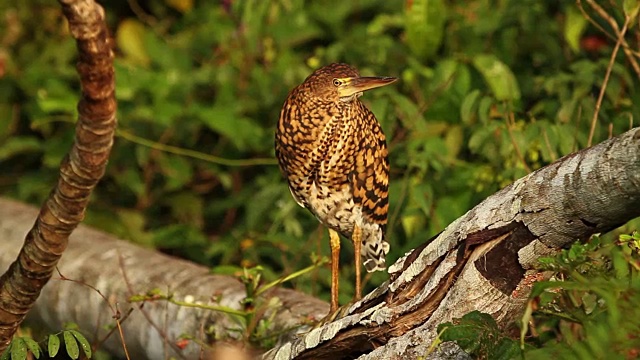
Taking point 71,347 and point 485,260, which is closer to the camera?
point 485,260

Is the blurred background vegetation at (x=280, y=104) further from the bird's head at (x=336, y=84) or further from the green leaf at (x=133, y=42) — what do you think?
the bird's head at (x=336, y=84)

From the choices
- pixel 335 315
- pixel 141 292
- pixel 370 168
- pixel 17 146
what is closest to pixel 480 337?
pixel 335 315

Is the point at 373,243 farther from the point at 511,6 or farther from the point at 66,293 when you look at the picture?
the point at 511,6

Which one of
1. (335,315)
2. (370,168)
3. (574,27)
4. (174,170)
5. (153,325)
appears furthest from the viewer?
(174,170)

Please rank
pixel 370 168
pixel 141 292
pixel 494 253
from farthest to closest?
pixel 141 292 < pixel 370 168 < pixel 494 253

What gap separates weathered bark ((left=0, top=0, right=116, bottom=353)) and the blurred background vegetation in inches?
52.0

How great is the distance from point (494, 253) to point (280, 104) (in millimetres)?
3926

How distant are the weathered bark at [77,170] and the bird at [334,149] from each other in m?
0.98

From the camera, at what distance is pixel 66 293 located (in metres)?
5.12

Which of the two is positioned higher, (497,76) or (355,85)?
(355,85)

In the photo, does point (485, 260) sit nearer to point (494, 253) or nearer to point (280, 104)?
point (494, 253)

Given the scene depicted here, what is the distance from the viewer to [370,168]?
404 cm

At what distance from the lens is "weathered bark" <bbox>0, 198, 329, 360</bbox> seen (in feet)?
14.6

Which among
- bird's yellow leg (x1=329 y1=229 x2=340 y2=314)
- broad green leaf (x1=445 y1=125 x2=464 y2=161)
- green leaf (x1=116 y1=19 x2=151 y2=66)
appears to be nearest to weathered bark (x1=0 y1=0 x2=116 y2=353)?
bird's yellow leg (x1=329 y1=229 x2=340 y2=314)
